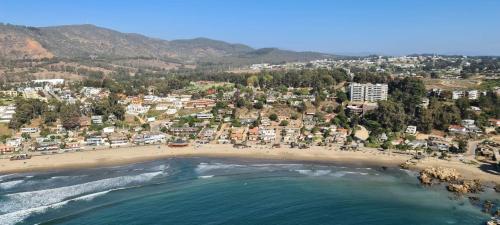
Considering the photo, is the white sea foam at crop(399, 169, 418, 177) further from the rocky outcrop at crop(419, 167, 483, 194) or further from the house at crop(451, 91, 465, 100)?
the house at crop(451, 91, 465, 100)

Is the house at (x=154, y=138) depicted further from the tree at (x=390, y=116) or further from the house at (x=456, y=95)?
the house at (x=456, y=95)

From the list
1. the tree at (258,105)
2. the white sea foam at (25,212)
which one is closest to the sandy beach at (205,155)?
the white sea foam at (25,212)

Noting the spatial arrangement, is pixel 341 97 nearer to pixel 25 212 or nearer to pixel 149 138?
pixel 149 138

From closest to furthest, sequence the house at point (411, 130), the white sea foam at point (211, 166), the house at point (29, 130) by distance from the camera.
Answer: the white sea foam at point (211, 166), the house at point (411, 130), the house at point (29, 130)

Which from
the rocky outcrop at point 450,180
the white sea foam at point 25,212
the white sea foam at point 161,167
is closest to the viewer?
the white sea foam at point 25,212

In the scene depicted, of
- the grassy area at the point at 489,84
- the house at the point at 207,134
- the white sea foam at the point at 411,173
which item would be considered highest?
the grassy area at the point at 489,84

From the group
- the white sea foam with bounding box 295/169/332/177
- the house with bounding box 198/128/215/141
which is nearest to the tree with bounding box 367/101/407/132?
the white sea foam with bounding box 295/169/332/177

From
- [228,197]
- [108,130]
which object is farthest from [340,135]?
[108,130]
